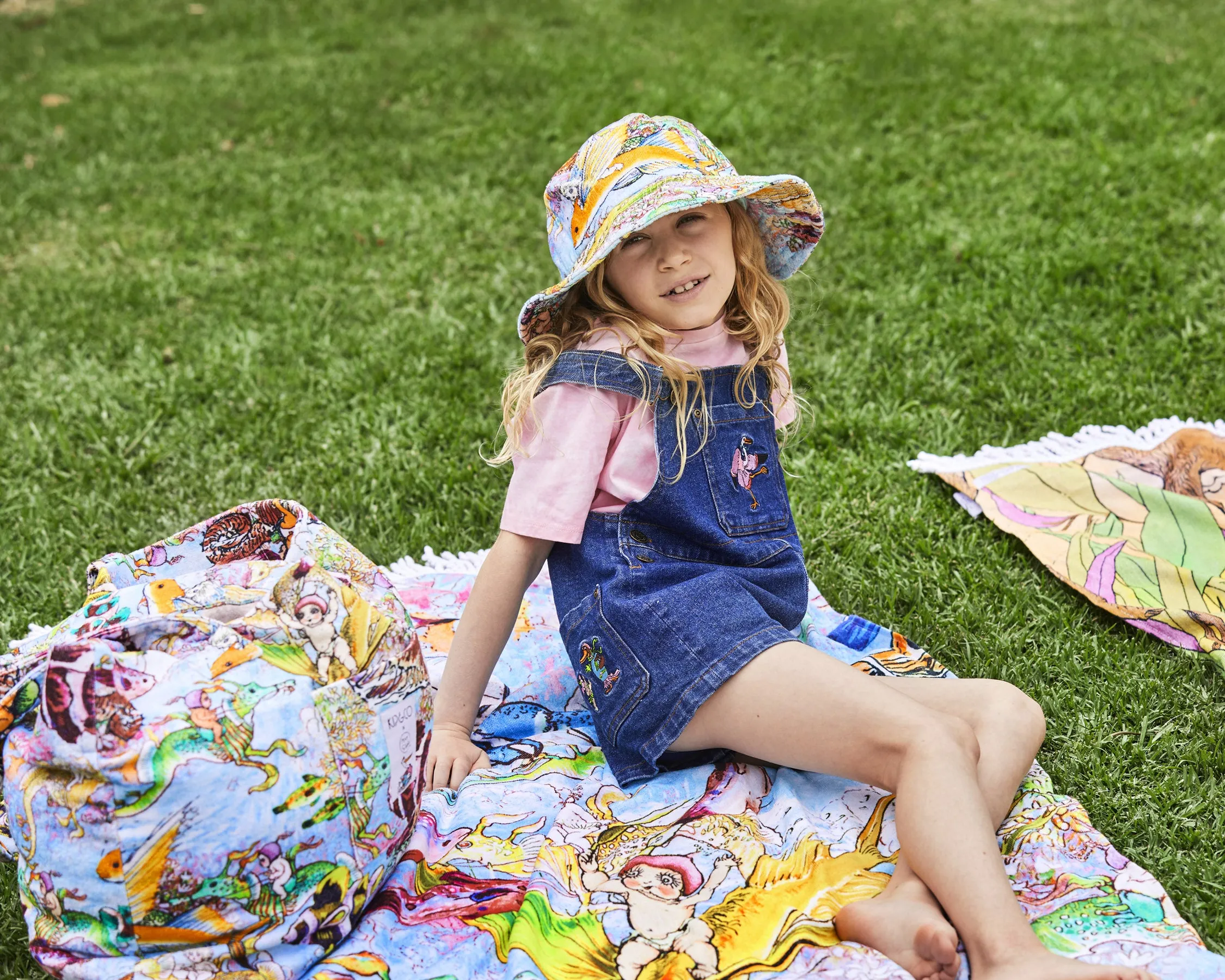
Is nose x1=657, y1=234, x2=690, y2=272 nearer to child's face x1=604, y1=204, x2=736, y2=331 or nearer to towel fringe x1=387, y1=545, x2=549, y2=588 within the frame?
child's face x1=604, y1=204, x2=736, y2=331

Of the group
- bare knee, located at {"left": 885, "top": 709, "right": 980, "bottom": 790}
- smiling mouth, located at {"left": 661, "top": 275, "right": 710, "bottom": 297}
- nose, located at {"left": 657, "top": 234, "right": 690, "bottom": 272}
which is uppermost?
nose, located at {"left": 657, "top": 234, "right": 690, "bottom": 272}

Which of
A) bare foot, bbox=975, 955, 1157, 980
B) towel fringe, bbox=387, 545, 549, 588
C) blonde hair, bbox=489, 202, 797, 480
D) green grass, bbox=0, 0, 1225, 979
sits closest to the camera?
bare foot, bbox=975, 955, 1157, 980

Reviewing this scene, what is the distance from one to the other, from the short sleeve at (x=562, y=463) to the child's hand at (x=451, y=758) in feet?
1.52

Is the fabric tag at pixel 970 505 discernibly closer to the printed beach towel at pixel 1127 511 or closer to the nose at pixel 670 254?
the printed beach towel at pixel 1127 511

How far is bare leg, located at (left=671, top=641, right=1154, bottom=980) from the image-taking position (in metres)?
1.76

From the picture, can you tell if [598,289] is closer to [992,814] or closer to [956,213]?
[992,814]

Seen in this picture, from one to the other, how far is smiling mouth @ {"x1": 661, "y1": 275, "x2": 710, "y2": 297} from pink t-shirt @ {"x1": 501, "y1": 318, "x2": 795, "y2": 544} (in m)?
0.16

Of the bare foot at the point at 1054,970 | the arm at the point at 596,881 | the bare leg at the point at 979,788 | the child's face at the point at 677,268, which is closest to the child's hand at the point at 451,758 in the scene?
the arm at the point at 596,881

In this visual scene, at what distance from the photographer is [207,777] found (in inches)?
68.8

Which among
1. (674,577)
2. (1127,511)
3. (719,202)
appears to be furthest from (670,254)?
(1127,511)

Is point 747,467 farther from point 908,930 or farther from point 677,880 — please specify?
point 908,930

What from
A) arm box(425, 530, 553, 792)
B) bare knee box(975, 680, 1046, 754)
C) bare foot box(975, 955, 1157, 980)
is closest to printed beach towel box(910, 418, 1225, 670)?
bare knee box(975, 680, 1046, 754)

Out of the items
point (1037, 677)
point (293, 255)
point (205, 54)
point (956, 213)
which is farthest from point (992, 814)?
point (205, 54)

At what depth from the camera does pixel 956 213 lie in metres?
5.11
